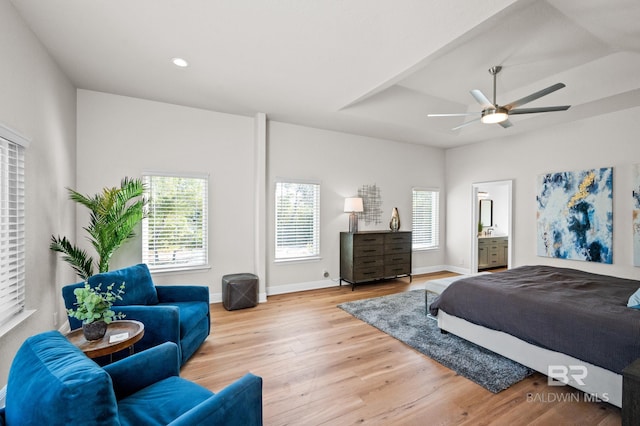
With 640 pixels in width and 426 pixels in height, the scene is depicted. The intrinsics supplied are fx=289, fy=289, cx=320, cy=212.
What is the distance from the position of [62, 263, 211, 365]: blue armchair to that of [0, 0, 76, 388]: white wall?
0.49m

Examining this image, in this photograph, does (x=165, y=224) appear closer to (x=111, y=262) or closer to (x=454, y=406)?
(x=111, y=262)

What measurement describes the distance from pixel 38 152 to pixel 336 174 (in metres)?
4.12

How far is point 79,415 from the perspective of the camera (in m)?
0.93

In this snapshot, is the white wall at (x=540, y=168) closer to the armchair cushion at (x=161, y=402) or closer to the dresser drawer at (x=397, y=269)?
the dresser drawer at (x=397, y=269)

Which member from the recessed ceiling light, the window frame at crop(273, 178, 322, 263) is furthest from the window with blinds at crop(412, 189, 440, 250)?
the recessed ceiling light

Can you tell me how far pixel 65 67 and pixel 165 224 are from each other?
6.93 ft

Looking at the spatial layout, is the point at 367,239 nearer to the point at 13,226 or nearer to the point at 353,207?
the point at 353,207

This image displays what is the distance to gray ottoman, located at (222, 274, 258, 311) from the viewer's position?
416cm

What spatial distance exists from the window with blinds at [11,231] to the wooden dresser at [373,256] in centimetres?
422

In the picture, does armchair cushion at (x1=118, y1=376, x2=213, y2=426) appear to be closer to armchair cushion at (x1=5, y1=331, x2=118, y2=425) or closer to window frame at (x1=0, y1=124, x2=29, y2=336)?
armchair cushion at (x1=5, y1=331, x2=118, y2=425)

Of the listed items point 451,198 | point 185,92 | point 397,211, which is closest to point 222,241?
point 185,92

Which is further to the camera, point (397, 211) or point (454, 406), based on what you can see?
point (397, 211)

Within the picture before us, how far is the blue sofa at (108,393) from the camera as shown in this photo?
3.09 feet

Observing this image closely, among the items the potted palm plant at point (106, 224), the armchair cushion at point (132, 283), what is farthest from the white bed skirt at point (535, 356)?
the potted palm plant at point (106, 224)
